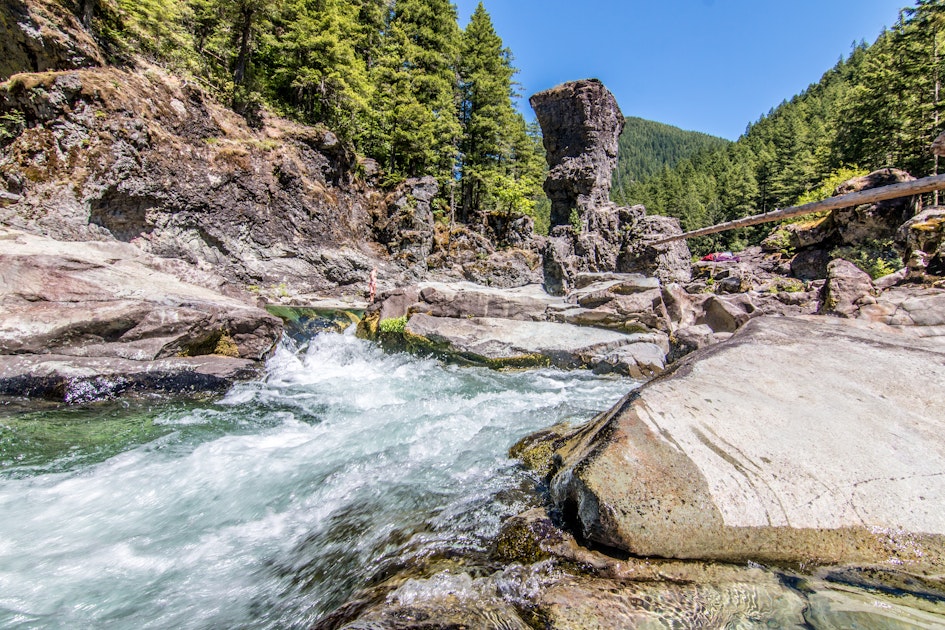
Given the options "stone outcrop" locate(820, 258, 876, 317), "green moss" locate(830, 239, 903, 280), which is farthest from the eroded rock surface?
"green moss" locate(830, 239, 903, 280)

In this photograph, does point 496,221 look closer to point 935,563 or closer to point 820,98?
point 935,563

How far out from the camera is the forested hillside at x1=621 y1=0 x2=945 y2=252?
25.7 m

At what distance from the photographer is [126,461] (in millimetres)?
4195

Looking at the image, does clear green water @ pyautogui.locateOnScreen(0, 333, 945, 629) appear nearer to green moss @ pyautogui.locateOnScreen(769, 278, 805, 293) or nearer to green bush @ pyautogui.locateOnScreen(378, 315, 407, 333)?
green bush @ pyautogui.locateOnScreen(378, 315, 407, 333)

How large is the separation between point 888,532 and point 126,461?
6367mm

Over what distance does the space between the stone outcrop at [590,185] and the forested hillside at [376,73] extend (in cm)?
293

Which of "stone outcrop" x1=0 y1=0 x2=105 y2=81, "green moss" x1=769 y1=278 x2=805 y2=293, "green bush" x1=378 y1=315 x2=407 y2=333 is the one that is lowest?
Answer: "green bush" x1=378 y1=315 x2=407 y2=333

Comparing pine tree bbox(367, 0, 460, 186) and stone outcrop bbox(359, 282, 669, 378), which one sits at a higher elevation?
pine tree bbox(367, 0, 460, 186)

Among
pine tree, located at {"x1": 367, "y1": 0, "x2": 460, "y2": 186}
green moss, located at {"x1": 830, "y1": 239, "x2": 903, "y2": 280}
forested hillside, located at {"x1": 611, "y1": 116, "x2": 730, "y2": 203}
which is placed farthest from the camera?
forested hillside, located at {"x1": 611, "y1": 116, "x2": 730, "y2": 203}

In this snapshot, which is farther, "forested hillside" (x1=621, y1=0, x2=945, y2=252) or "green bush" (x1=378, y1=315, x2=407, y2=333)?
"forested hillside" (x1=621, y1=0, x2=945, y2=252)

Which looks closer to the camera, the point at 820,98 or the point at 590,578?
the point at 590,578

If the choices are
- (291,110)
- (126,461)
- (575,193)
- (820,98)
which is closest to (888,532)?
(126,461)

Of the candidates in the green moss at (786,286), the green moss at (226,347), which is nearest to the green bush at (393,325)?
the green moss at (226,347)

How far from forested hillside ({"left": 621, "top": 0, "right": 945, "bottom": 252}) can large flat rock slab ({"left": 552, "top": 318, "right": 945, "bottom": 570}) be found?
33.2 m
